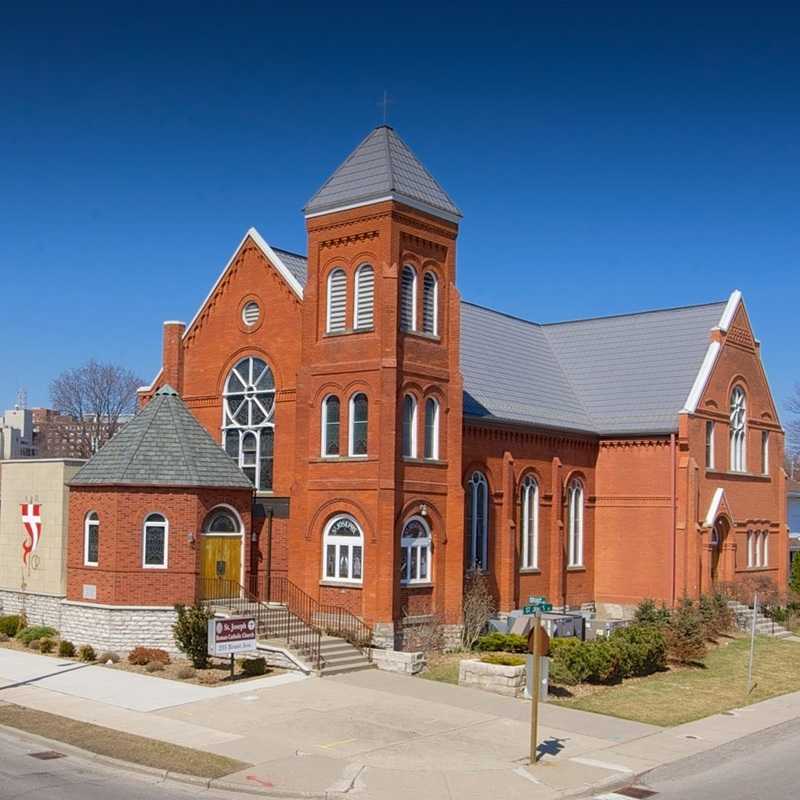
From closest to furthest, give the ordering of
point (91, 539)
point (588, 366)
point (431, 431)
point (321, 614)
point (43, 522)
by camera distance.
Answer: point (91, 539) < point (321, 614) < point (431, 431) < point (43, 522) < point (588, 366)

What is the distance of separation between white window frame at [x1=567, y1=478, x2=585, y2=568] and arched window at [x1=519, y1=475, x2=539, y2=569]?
2211 millimetres

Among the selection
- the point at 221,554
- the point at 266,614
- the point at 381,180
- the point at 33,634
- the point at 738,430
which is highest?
the point at 381,180

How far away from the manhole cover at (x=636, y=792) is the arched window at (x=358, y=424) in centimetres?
1421

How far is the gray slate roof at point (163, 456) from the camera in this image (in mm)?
28219

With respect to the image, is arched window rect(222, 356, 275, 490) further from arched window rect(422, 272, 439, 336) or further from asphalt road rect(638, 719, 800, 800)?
asphalt road rect(638, 719, 800, 800)

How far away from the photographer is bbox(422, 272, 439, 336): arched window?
3056 cm

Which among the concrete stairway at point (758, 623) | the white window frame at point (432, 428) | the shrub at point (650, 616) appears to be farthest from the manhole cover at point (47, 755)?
the concrete stairway at point (758, 623)

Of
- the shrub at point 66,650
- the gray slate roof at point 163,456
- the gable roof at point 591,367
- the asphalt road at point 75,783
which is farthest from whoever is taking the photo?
the gable roof at point 591,367

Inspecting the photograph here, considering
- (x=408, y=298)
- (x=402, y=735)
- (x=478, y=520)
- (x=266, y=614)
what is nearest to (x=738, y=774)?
(x=402, y=735)

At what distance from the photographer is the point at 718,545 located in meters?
39.4

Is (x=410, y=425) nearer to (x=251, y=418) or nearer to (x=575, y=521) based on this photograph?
(x=251, y=418)

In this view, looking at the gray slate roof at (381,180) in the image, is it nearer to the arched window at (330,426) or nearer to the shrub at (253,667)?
the arched window at (330,426)

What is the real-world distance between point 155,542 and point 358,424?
634 cm

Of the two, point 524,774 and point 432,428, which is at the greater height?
point 432,428
